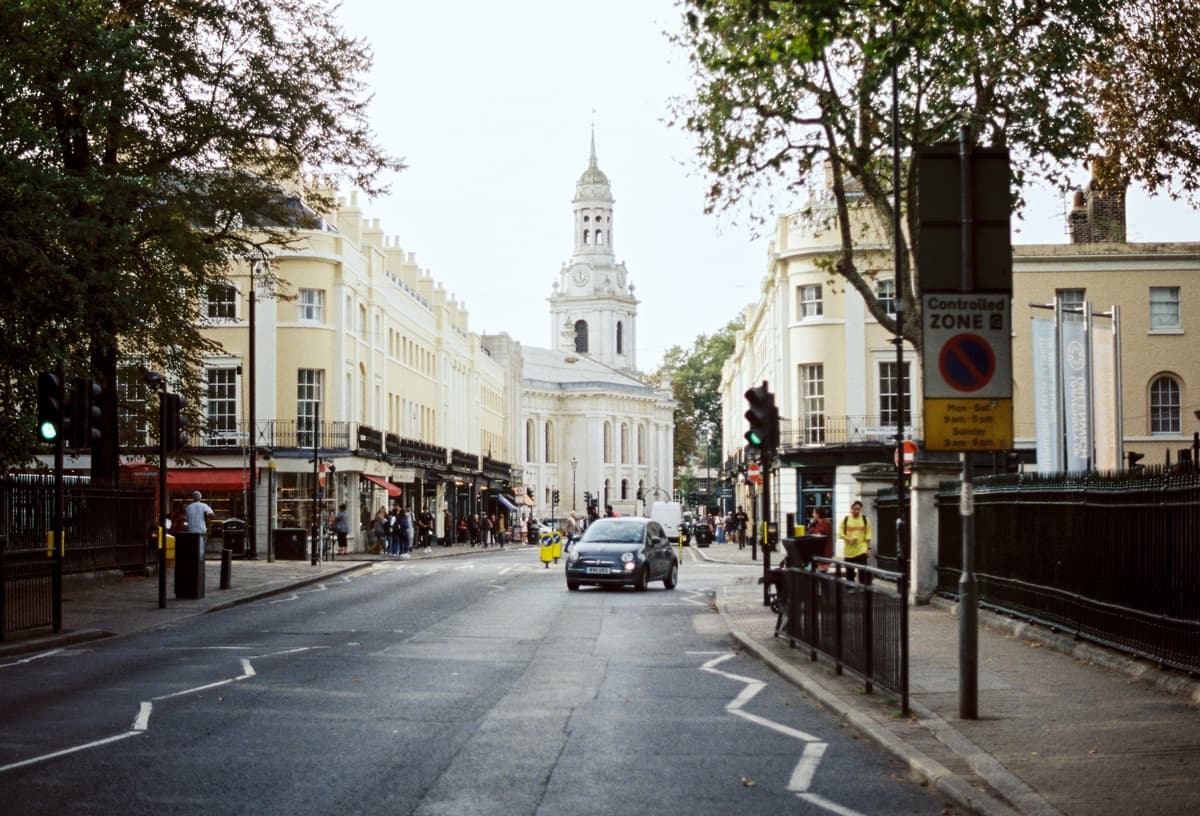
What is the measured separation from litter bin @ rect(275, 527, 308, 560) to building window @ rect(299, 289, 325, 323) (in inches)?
549

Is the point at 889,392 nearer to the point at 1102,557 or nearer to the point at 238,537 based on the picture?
the point at 238,537

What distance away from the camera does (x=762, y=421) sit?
2283cm

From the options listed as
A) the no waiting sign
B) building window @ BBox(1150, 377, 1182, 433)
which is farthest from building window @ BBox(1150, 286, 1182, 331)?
the no waiting sign

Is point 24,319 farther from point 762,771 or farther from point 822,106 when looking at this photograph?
point 762,771

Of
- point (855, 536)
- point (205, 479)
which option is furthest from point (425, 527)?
point (855, 536)

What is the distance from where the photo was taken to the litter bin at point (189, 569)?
2780cm

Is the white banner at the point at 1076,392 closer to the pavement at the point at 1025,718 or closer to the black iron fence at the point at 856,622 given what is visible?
the pavement at the point at 1025,718

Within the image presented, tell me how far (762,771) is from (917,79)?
1797cm

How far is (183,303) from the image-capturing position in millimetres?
31969

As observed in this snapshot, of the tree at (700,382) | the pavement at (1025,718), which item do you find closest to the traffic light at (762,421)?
the pavement at (1025,718)

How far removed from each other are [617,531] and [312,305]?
29.7 metres

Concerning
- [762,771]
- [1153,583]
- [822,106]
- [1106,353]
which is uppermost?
[822,106]

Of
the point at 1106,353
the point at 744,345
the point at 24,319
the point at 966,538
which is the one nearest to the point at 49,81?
the point at 24,319

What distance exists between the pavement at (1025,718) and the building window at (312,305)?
3882cm
